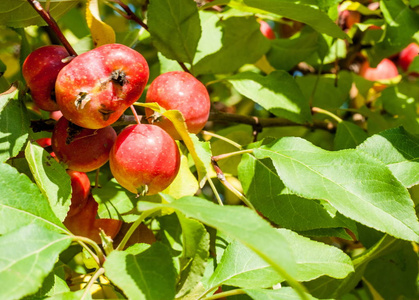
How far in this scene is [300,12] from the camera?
1.06m

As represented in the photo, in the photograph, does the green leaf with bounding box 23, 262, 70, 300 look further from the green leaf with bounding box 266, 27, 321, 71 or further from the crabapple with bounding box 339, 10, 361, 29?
the crabapple with bounding box 339, 10, 361, 29

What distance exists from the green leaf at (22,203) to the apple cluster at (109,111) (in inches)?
4.8

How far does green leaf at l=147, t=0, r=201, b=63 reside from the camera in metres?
1.09

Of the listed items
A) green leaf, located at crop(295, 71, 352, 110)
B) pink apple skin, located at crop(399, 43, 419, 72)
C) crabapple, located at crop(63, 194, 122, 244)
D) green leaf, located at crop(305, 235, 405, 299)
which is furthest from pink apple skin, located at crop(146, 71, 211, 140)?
pink apple skin, located at crop(399, 43, 419, 72)

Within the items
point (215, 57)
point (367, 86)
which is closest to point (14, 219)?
point (215, 57)

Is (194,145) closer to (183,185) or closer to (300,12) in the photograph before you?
(183,185)

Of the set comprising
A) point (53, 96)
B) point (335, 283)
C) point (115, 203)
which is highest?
point (53, 96)

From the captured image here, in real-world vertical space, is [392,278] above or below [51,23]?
below

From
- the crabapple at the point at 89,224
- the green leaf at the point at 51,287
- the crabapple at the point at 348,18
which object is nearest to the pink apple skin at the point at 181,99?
the crabapple at the point at 89,224

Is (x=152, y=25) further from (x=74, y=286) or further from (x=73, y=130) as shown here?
(x=74, y=286)

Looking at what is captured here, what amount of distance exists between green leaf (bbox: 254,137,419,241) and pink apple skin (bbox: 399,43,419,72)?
1.04 m

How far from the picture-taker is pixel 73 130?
89 cm

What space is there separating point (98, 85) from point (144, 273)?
0.31 meters

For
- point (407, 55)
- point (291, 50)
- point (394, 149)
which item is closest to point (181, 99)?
point (394, 149)
